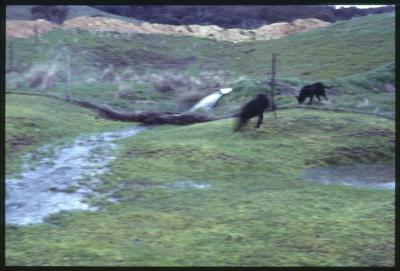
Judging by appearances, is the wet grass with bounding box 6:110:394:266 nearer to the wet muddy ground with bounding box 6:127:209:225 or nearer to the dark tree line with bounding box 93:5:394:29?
the wet muddy ground with bounding box 6:127:209:225

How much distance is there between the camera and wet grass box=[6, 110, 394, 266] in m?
6.46

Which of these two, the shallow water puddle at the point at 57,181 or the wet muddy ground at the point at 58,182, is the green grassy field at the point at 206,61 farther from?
the wet muddy ground at the point at 58,182

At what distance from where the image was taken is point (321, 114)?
16203mm

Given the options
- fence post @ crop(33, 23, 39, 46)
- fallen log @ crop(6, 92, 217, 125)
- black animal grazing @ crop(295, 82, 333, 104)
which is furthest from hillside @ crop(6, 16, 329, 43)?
fallen log @ crop(6, 92, 217, 125)

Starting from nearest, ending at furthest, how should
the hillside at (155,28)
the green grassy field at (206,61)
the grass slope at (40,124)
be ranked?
the grass slope at (40,124) → the green grassy field at (206,61) → the hillside at (155,28)

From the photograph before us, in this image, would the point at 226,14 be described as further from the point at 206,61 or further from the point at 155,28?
the point at 155,28

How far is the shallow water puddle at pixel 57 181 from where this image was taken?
8672 millimetres

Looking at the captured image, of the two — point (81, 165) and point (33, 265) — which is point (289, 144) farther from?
point (33, 265)

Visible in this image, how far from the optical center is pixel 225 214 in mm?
8258

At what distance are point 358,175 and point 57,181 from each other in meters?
6.15

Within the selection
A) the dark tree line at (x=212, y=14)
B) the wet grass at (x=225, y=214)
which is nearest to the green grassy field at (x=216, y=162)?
the wet grass at (x=225, y=214)

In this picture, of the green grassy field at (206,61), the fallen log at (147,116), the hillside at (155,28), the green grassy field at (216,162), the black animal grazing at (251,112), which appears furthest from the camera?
the hillside at (155,28)

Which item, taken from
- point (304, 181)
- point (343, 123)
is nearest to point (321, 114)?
point (343, 123)

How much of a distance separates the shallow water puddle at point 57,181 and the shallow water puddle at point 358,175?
4430 millimetres
